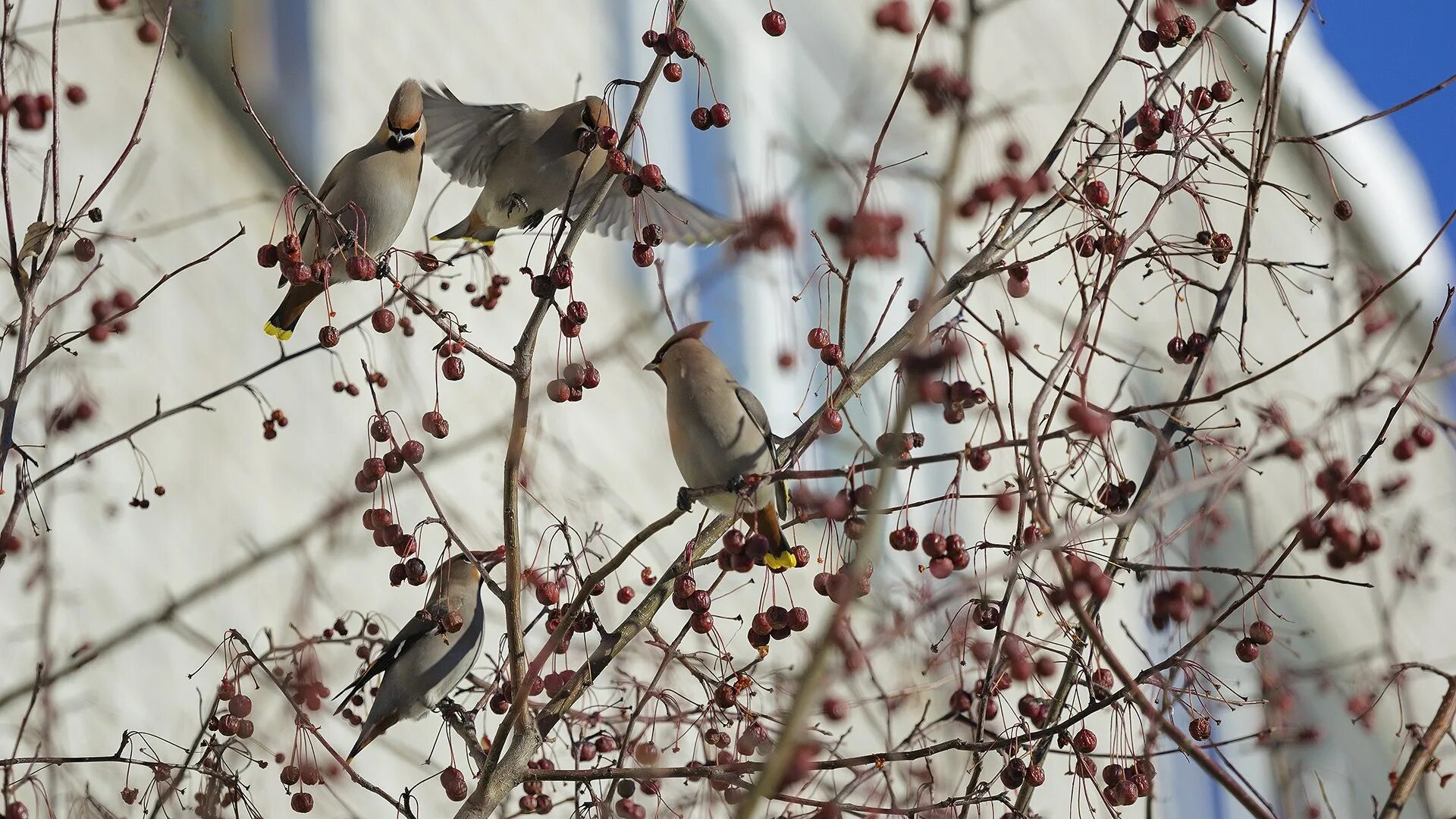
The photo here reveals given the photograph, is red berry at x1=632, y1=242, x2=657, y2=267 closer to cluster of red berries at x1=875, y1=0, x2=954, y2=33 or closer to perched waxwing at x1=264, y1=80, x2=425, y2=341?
cluster of red berries at x1=875, y1=0, x2=954, y2=33

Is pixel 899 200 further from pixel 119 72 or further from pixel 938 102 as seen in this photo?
pixel 938 102

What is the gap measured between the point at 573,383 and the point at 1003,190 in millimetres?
644

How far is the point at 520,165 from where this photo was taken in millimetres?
3162

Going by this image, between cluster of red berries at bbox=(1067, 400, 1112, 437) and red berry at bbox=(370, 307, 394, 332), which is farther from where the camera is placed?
red berry at bbox=(370, 307, 394, 332)

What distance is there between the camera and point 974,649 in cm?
213

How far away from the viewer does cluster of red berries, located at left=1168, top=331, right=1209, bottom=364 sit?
2243mm

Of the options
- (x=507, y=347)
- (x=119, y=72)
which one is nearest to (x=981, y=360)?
(x=507, y=347)

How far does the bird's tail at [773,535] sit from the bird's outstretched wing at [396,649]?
1.83ft

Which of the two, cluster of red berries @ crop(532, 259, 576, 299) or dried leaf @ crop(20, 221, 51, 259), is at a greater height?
dried leaf @ crop(20, 221, 51, 259)

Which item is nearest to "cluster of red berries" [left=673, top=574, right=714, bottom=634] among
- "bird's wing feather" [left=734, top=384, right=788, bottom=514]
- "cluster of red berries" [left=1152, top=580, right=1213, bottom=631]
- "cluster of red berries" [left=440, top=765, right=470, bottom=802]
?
"cluster of red berries" [left=440, top=765, right=470, bottom=802]

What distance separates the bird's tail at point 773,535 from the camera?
2412mm

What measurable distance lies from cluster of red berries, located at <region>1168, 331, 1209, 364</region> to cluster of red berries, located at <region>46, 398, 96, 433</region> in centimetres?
186

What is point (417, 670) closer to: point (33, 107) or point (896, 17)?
point (33, 107)

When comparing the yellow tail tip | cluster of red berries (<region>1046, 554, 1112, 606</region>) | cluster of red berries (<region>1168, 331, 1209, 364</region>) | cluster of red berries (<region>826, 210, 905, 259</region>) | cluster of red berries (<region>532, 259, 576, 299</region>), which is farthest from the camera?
the yellow tail tip
